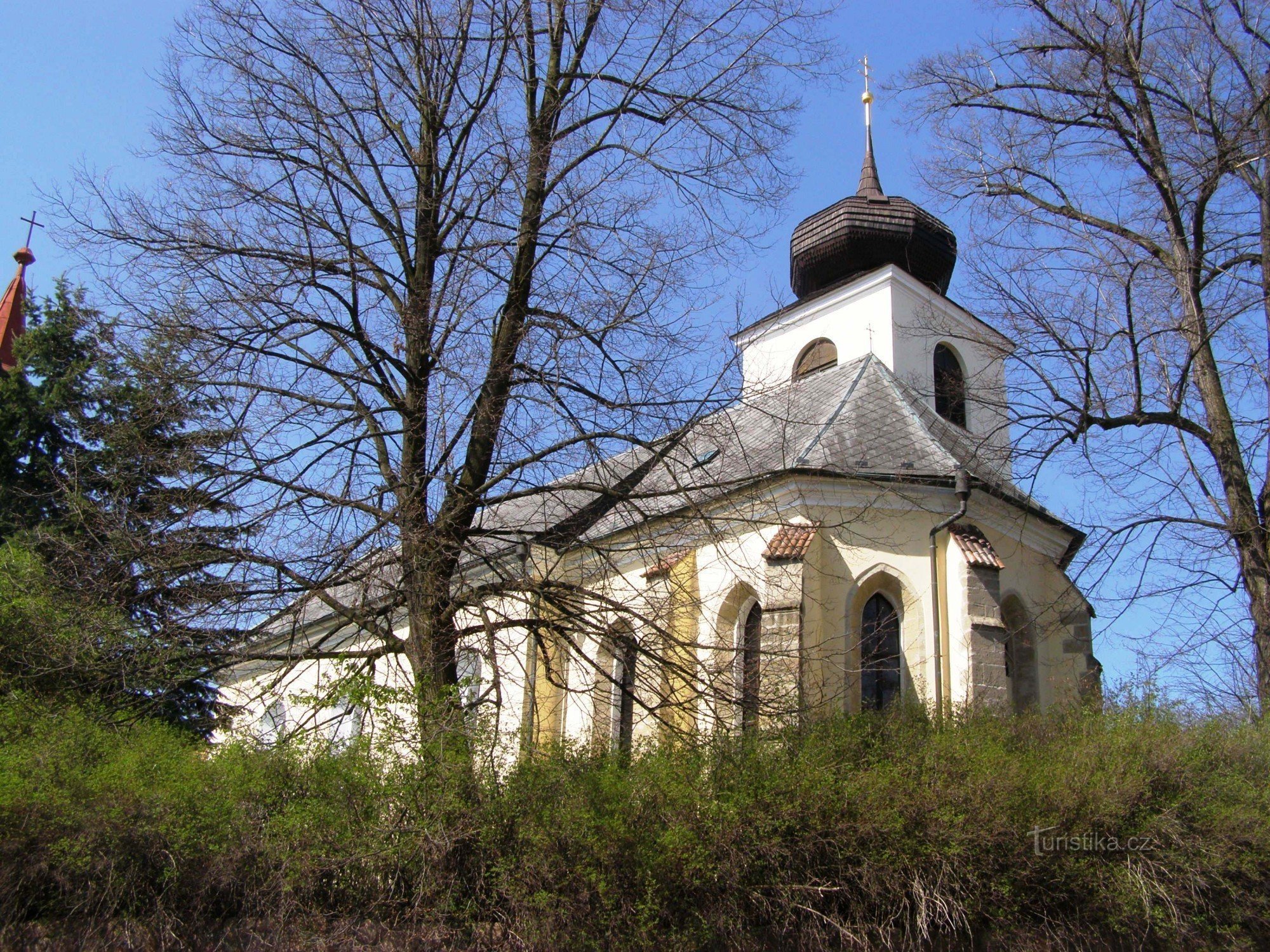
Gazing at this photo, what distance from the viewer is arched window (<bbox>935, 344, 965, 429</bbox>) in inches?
766

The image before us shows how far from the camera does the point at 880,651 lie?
14305 millimetres

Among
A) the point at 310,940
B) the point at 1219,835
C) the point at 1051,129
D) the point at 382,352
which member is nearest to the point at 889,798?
the point at 1219,835

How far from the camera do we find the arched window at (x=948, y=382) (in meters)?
19.5

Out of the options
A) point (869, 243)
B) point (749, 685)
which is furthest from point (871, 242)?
point (749, 685)

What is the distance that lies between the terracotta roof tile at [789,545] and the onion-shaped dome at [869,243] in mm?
9209

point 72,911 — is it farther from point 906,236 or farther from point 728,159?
point 906,236

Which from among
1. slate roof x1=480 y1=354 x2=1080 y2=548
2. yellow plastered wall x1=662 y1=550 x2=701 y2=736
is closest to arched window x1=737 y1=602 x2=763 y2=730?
yellow plastered wall x1=662 y1=550 x2=701 y2=736

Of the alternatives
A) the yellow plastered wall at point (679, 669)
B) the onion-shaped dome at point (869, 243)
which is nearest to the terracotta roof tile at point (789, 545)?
the yellow plastered wall at point (679, 669)

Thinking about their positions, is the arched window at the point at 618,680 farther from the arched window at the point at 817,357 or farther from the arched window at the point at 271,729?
the arched window at the point at 817,357

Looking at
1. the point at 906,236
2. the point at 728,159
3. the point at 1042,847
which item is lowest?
the point at 1042,847

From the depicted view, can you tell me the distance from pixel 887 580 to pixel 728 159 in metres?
6.35

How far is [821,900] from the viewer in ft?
27.3

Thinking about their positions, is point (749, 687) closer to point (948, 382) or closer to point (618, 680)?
point (618, 680)

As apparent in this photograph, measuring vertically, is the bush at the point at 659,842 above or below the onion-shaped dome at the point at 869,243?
below
